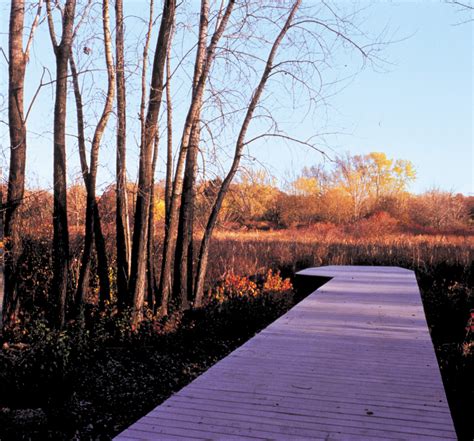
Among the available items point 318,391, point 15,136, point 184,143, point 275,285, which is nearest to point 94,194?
point 15,136

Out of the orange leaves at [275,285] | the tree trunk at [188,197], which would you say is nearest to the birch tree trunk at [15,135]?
the tree trunk at [188,197]

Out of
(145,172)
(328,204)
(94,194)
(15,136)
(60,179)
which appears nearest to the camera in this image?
(60,179)

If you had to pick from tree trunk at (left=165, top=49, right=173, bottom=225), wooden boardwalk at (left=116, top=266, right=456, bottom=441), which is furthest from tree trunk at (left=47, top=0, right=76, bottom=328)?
wooden boardwalk at (left=116, top=266, right=456, bottom=441)

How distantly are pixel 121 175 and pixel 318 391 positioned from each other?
208 inches

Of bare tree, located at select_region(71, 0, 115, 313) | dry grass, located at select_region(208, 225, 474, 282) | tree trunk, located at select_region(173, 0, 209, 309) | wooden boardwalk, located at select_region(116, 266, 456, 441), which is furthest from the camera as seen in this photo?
dry grass, located at select_region(208, 225, 474, 282)

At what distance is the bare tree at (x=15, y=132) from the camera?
748 cm

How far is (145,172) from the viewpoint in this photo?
7668mm

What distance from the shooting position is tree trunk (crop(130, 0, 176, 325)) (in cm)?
743

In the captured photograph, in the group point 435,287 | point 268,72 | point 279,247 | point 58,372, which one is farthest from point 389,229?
point 58,372

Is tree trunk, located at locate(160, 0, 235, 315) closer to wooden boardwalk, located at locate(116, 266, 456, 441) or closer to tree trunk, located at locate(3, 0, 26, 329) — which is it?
Answer: tree trunk, located at locate(3, 0, 26, 329)

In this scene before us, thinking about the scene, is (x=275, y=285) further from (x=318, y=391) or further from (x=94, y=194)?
(x=318, y=391)

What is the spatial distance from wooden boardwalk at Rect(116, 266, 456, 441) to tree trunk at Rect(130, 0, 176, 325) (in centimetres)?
240

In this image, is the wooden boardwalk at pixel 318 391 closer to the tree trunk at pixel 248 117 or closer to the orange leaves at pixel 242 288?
the tree trunk at pixel 248 117

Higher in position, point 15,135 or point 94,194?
point 15,135
